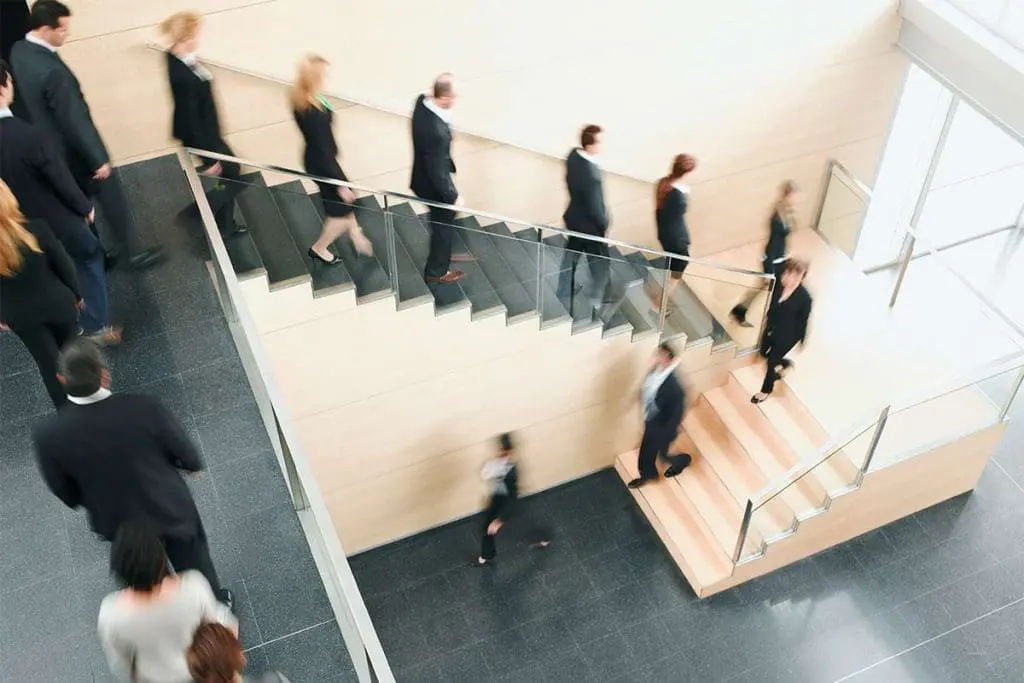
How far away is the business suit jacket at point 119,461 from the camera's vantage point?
3.75 metres

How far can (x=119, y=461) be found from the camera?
3.83 metres

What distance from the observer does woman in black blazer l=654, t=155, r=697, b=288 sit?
25.6 feet

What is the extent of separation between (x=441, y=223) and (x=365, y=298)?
78cm

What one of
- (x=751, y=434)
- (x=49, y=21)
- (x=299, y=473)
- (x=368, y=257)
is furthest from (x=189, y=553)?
(x=751, y=434)

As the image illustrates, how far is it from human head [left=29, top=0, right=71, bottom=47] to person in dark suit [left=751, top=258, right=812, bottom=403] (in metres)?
5.43

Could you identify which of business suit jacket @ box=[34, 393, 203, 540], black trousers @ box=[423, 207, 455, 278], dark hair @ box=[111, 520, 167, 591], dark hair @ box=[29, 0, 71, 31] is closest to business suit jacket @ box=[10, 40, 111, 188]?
dark hair @ box=[29, 0, 71, 31]

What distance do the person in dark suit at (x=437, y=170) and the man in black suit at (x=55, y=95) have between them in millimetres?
2071

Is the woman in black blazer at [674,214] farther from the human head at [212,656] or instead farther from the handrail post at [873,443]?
the human head at [212,656]

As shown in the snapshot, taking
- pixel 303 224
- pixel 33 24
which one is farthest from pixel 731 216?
pixel 33 24

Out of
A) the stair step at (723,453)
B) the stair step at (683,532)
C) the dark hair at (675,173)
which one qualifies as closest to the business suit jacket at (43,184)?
the dark hair at (675,173)

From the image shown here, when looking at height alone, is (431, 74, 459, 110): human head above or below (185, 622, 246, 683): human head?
above

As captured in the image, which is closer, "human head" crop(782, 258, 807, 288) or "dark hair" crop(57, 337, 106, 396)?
"dark hair" crop(57, 337, 106, 396)

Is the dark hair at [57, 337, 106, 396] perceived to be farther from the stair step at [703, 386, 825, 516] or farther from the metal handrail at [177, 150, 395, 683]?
the stair step at [703, 386, 825, 516]

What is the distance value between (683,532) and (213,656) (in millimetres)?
6024
